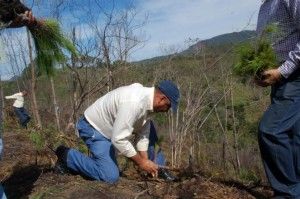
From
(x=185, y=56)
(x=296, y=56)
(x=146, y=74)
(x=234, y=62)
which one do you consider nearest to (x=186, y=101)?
(x=185, y=56)

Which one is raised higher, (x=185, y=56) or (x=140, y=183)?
(x=185, y=56)

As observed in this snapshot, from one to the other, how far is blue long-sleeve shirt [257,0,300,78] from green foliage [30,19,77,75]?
1575mm

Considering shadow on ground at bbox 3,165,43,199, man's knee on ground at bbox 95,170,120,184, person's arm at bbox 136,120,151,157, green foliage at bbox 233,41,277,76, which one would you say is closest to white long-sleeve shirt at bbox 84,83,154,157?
person's arm at bbox 136,120,151,157

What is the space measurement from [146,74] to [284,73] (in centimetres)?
646

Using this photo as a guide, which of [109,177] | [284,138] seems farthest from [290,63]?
[109,177]

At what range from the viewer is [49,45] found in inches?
149

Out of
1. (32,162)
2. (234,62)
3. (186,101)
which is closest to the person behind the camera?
(234,62)

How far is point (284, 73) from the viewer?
118 inches

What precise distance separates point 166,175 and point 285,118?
4.82 feet

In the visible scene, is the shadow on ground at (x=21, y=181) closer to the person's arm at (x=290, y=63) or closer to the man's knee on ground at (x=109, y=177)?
the man's knee on ground at (x=109, y=177)

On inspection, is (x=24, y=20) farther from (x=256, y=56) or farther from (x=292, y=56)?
(x=292, y=56)

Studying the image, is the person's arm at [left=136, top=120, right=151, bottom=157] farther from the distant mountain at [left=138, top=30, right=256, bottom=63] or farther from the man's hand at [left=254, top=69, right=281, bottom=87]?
the man's hand at [left=254, top=69, right=281, bottom=87]

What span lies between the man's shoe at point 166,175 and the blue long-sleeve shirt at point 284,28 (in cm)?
150

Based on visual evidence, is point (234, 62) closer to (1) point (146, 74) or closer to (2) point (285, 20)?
(2) point (285, 20)
